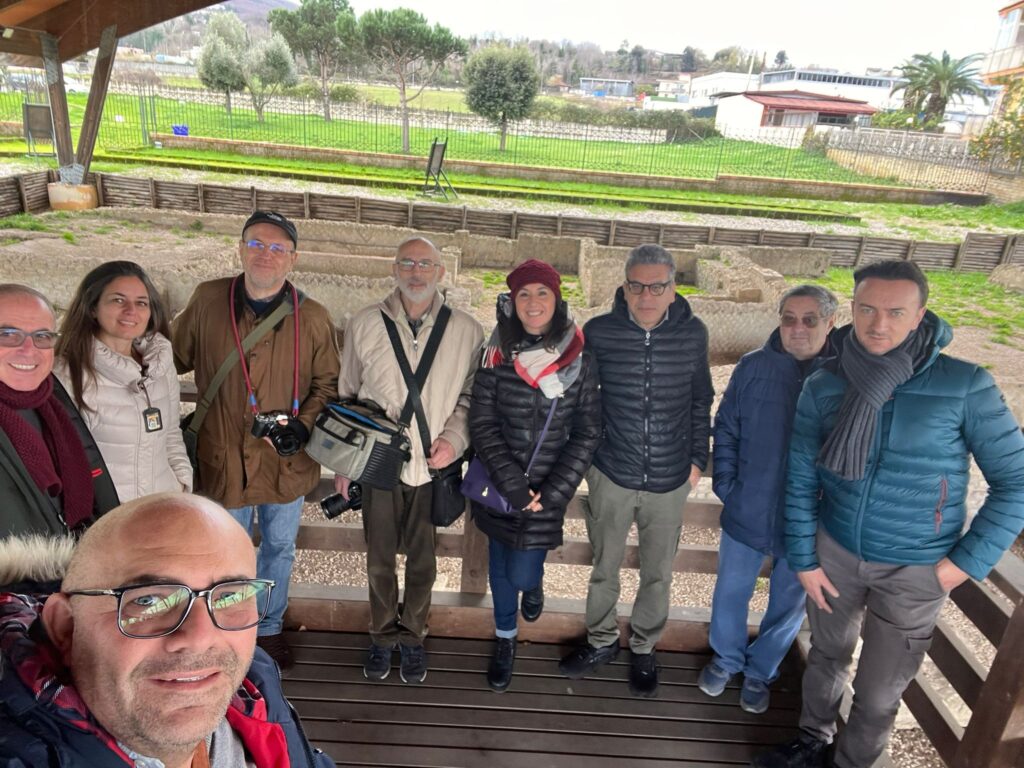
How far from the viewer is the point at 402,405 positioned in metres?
2.56

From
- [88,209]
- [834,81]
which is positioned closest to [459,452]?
[88,209]

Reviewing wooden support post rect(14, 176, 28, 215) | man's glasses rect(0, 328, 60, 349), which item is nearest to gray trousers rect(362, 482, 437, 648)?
man's glasses rect(0, 328, 60, 349)

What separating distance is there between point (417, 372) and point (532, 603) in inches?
42.7

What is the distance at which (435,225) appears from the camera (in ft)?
59.8

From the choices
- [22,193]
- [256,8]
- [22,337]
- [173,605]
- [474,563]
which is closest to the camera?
[173,605]

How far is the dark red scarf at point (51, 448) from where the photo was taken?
1817mm

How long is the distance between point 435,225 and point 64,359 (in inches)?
652

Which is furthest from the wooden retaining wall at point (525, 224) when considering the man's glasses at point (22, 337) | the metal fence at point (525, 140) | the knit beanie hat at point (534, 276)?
the man's glasses at point (22, 337)

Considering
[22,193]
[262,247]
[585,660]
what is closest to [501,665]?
[585,660]

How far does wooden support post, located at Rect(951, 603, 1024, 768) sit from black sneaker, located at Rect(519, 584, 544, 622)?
151 centimetres

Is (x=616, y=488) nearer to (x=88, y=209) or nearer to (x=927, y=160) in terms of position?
(x=88, y=209)

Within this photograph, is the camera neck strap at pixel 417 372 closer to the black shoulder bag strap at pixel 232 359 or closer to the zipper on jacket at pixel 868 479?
the black shoulder bag strap at pixel 232 359

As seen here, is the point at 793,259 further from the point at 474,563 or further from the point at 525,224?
the point at 474,563

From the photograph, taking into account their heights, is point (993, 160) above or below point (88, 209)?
above
